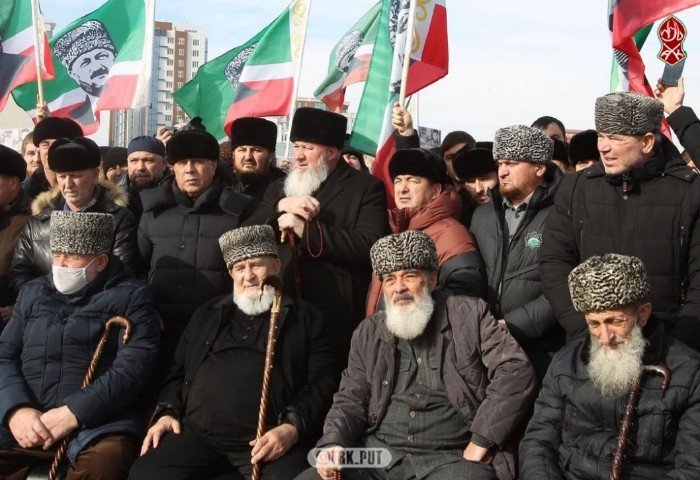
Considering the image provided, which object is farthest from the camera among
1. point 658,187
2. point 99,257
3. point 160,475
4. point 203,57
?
point 203,57

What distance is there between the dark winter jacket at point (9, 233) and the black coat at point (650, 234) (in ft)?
12.5

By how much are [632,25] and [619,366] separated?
2790 mm

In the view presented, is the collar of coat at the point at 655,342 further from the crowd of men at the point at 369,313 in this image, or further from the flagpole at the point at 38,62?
the flagpole at the point at 38,62

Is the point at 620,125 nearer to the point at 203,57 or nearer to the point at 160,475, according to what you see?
the point at 160,475

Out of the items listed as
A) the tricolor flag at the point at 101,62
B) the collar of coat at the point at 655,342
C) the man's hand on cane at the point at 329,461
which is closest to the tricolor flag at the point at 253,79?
the tricolor flag at the point at 101,62

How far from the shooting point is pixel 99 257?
636 centimetres

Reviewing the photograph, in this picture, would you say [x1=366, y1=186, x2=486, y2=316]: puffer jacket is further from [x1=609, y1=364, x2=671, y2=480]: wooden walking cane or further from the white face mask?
the white face mask

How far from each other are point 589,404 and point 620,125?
146 cm

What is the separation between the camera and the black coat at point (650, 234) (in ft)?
17.0

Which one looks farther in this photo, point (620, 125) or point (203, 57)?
point (203, 57)

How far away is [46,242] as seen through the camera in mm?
6984

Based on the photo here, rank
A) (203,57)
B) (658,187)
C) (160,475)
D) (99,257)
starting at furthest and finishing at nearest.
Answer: (203,57) < (99,257) < (160,475) < (658,187)

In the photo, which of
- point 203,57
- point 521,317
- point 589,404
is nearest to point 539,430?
point 589,404

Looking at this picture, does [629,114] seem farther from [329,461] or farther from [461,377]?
[329,461]
